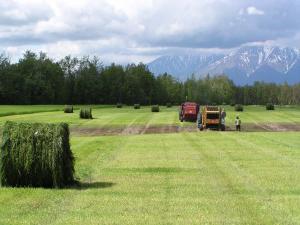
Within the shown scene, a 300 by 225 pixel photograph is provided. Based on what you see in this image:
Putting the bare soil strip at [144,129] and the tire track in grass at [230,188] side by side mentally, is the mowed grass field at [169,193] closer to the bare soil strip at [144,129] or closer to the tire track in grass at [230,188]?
the tire track in grass at [230,188]

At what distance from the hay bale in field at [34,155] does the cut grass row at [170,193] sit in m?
0.50

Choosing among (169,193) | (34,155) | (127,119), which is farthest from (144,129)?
(169,193)

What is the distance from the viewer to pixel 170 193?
14.0 metres

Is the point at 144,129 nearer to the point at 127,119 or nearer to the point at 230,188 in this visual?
the point at 127,119

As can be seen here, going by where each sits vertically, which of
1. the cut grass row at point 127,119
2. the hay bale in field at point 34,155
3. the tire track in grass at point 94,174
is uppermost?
the hay bale in field at point 34,155

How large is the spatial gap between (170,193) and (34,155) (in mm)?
3405

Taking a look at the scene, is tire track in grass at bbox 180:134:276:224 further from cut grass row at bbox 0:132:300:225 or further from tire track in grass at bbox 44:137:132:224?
tire track in grass at bbox 44:137:132:224

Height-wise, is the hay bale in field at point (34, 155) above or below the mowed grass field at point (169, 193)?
above

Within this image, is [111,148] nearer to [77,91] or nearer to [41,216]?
[41,216]

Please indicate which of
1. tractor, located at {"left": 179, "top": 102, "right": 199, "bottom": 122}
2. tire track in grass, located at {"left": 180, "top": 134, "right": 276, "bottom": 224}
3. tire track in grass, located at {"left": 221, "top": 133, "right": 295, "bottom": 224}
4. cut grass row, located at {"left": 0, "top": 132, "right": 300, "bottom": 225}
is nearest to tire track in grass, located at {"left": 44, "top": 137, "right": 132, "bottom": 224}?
cut grass row, located at {"left": 0, "top": 132, "right": 300, "bottom": 225}

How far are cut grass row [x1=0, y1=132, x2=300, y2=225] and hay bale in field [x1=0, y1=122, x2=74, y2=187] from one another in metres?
0.50

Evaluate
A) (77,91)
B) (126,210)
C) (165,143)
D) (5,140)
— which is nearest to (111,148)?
(165,143)

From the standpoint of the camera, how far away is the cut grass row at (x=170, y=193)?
11203mm

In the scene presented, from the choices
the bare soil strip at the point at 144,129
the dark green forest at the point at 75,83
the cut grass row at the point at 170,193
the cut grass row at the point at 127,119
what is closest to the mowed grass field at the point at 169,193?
the cut grass row at the point at 170,193
